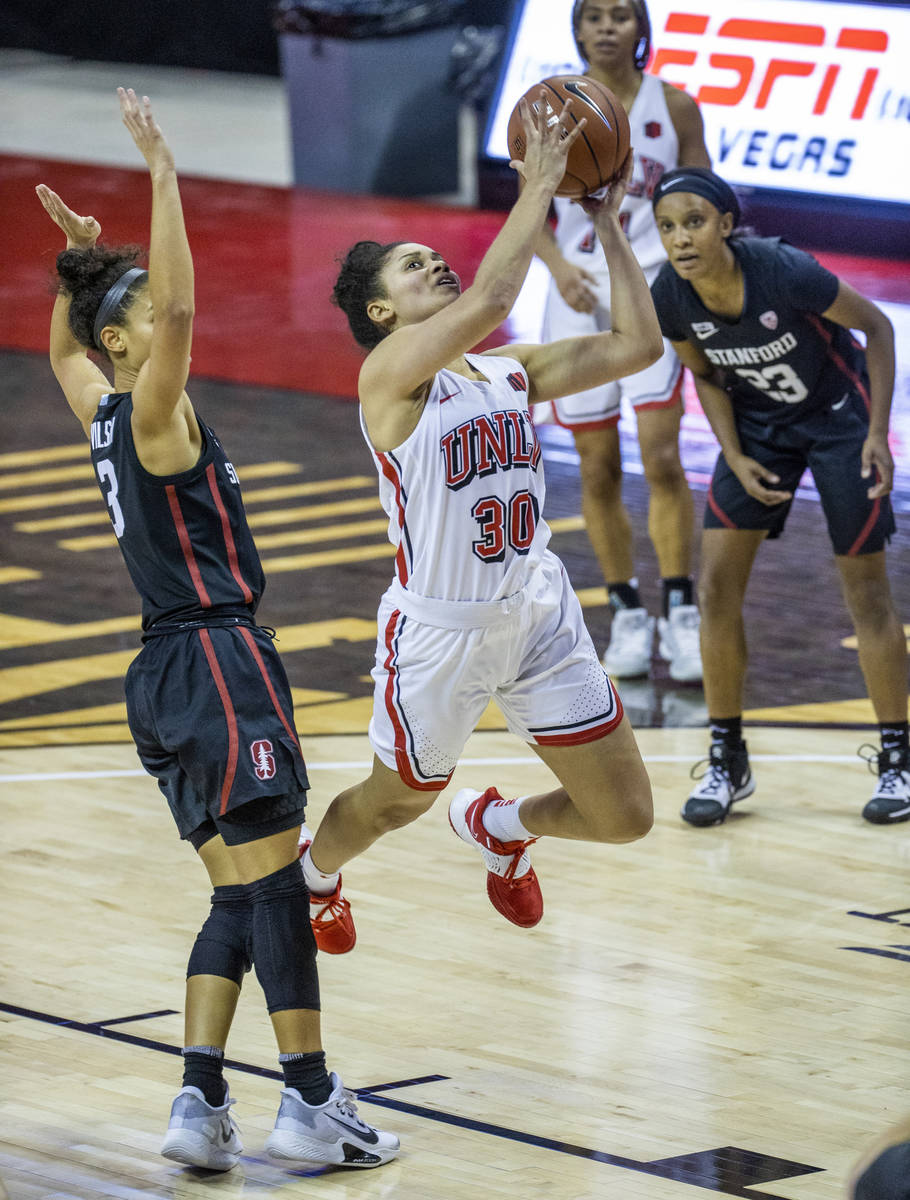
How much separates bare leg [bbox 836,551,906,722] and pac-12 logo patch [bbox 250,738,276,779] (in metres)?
2.39

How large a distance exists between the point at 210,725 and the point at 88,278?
2.89 ft

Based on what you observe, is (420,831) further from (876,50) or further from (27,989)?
(876,50)

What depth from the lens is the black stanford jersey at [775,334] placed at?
5.39 m

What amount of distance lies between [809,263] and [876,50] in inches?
329

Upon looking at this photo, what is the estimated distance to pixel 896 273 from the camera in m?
13.2

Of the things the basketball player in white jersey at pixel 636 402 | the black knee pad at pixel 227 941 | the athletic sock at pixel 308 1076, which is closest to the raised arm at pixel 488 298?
the black knee pad at pixel 227 941

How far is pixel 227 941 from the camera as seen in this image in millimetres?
3686

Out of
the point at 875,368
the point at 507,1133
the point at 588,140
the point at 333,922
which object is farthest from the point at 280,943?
the point at 875,368

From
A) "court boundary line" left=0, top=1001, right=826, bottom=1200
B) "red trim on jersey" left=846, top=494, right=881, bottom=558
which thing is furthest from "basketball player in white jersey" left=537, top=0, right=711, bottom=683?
"court boundary line" left=0, top=1001, right=826, bottom=1200

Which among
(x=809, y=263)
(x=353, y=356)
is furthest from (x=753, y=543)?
(x=353, y=356)

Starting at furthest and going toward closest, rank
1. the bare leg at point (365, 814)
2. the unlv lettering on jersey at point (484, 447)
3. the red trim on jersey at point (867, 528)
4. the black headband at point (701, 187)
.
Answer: the red trim on jersey at point (867, 528)
the black headband at point (701, 187)
the bare leg at point (365, 814)
the unlv lettering on jersey at point (484, 447)

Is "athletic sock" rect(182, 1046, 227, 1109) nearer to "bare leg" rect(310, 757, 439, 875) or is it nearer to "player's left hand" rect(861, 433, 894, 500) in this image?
"bare leg" rect(310, 757, 439, 875)

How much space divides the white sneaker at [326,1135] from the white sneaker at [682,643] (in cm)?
335

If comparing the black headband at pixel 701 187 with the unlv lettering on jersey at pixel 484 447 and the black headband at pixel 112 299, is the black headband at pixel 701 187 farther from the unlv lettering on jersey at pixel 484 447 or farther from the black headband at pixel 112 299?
the black headband at pixel 112 299
